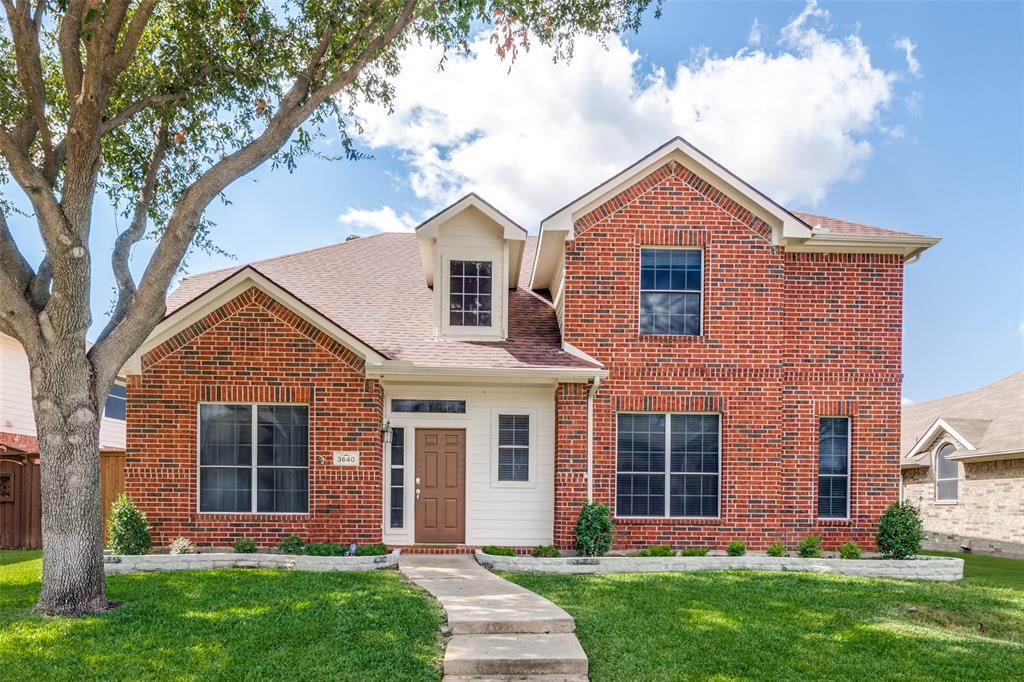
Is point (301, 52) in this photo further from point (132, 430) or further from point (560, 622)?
point (560, 622)

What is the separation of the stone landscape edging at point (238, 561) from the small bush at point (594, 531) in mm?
3145

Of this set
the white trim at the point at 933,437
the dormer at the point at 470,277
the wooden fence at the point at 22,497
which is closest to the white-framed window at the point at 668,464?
the dormer at the point at 470,277

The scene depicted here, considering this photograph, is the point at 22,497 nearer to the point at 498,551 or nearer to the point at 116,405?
the point at 116,405

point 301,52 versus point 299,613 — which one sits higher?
point 301,52

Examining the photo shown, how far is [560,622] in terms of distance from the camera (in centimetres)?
730

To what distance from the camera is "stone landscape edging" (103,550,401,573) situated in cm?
1015

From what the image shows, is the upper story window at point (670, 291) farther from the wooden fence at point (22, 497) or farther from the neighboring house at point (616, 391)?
the wooden fence at point (22, 497)

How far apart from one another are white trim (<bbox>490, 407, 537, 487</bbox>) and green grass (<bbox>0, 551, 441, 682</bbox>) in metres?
3.45

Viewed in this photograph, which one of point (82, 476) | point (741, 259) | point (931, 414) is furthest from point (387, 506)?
point (931, 414)

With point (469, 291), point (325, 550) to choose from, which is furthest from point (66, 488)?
point (469, 291)

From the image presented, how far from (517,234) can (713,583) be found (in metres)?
6.74

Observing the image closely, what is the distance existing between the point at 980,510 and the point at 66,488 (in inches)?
825

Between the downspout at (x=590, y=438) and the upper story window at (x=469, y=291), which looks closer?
the downspout at (x=590, y=438)

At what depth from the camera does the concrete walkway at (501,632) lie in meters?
6.31
